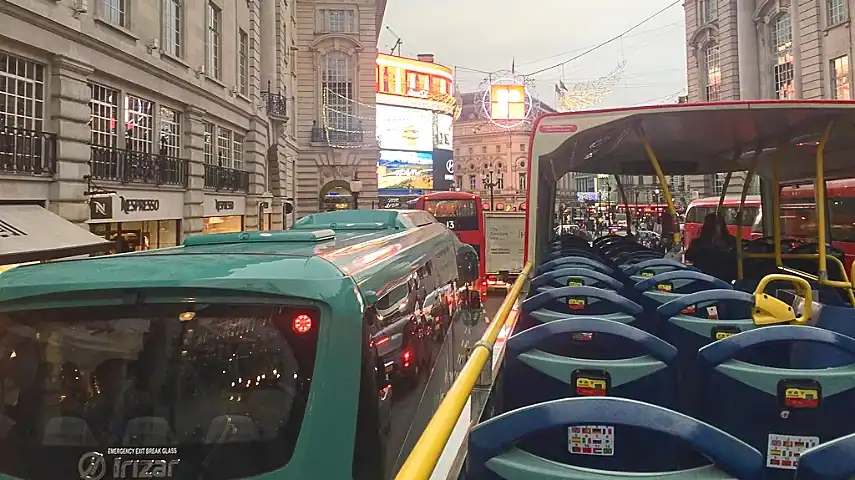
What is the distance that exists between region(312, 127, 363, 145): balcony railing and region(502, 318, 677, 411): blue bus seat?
42.5 metres

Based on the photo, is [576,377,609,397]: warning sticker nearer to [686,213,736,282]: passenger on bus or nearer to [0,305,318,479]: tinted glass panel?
[0,305,318,479]: tinted glass panel

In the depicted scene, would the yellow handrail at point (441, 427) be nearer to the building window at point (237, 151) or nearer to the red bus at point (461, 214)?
the red bus at point (461, 214)

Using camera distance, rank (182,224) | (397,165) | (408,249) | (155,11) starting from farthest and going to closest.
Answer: (397,165), (182,224), (155,11), (408,249)

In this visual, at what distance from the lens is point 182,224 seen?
63.5 ft

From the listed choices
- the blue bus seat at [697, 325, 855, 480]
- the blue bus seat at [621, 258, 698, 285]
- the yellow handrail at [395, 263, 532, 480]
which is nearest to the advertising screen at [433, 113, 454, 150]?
the blue bus seat at [621, 258, 698, 285]

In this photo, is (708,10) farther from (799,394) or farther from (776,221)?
Result: (799,394)

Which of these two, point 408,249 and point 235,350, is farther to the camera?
point 408,249

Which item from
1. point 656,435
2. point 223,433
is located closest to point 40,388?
point 223,433

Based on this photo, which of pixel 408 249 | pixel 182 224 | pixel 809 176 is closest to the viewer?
pixel 408 249

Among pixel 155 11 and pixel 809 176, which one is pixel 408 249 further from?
pixel 155 11

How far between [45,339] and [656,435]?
2353 mm

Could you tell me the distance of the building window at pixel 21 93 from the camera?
11.8 metres

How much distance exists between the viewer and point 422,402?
4.01m

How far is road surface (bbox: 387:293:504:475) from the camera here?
3184 mm
